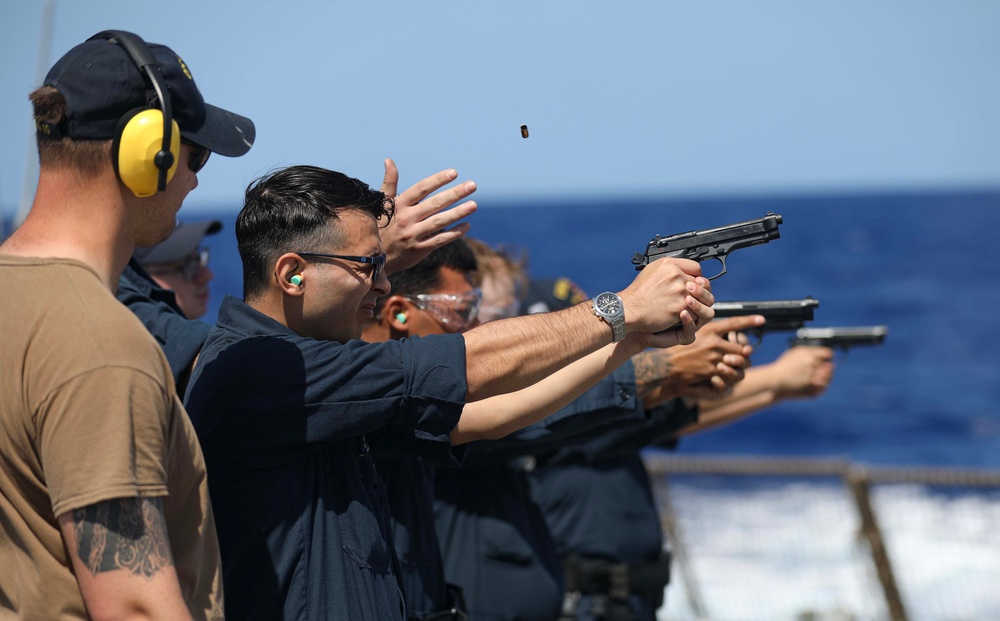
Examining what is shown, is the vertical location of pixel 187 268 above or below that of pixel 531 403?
above

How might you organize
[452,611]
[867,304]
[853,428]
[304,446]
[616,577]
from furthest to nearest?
[867,304] → [853,428] → [616,577] → [452,611] → [304,446]

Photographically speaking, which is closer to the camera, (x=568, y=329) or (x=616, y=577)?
(x=568, y=329)

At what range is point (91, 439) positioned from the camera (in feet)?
6.05

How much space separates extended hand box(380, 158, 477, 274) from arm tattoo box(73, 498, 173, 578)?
5.20 ft

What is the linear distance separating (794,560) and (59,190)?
9862 mm

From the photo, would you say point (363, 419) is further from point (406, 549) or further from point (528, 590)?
point (528, 590)

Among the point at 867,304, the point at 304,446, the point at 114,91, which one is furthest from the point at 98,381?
the point at 867,304

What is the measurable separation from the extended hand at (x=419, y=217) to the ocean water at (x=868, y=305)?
1.89 ft

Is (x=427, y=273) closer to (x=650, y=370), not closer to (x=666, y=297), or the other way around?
(x=650, y=370)

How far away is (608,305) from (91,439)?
1.39 metres

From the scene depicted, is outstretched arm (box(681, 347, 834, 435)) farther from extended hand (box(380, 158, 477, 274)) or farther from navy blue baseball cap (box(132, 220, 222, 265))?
extended hand (box(380, 158, 477, 274))

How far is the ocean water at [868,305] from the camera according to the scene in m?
21.1

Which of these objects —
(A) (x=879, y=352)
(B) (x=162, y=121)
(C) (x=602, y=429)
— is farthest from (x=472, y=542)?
(A) (x=879, y=352)

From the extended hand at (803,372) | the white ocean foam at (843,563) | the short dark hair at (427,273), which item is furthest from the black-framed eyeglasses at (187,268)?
the white ocean foam at (843,563)
